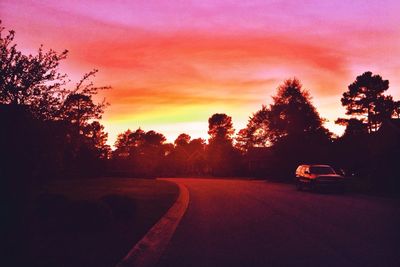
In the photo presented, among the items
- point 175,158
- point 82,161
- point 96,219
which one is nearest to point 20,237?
point 96,219

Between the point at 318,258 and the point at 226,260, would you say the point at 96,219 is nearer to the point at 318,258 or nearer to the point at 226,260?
the point at 226,260

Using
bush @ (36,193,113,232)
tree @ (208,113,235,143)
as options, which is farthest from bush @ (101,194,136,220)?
tree @ (208,113,235,143)

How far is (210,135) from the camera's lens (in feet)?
447

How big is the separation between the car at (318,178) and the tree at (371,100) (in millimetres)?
39670

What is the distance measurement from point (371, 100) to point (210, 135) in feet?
246

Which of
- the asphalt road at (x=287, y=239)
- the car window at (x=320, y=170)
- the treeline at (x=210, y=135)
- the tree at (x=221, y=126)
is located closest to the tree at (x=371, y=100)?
the treeline at (x=210, y=135)

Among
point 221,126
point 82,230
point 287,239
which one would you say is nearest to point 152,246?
point 82,230

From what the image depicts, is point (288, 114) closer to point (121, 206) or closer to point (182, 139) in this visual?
point (121, 206)

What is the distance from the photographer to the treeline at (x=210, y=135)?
9.20m

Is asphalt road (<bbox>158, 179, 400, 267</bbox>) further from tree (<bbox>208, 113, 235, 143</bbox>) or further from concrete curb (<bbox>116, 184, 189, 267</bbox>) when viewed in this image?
tree (<bbox>208, 113, 235, 143</bbox>)

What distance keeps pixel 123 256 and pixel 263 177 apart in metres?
53.3

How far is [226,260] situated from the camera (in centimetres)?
798

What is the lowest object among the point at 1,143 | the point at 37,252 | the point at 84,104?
the point at 37,252

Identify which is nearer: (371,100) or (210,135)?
(371,100)
